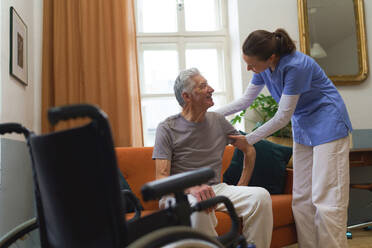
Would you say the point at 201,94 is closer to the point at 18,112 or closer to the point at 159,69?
the point at 18,112

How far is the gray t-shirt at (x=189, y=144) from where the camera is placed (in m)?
1.67

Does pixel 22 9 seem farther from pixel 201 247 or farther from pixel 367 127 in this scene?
pixel 367 127

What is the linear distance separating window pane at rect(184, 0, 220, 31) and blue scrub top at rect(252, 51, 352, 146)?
1.93 metres

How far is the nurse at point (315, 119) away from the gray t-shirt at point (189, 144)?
0.48 ft

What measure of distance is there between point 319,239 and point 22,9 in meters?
2.57

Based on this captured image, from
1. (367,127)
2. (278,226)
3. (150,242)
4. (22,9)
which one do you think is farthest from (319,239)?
(22,9)

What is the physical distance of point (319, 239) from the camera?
1808 mm

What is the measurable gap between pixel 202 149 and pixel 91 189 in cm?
95

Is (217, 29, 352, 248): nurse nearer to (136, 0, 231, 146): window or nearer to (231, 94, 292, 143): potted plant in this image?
(231, 94, 292, 143): potted plant

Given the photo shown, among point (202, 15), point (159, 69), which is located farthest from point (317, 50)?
point (159, 69)

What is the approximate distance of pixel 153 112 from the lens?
11.6ft

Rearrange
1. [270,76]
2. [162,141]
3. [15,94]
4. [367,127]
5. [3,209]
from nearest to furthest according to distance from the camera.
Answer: [162,141] < [270,76] < [3,209] < [15,94] < [367,127]

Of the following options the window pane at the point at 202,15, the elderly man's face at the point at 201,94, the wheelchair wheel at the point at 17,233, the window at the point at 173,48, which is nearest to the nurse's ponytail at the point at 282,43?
the elderly man's face at the point at 201,94

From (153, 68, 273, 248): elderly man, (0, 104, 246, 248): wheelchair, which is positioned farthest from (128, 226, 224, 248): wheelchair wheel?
(153, 68, 273, 248): elderly man
